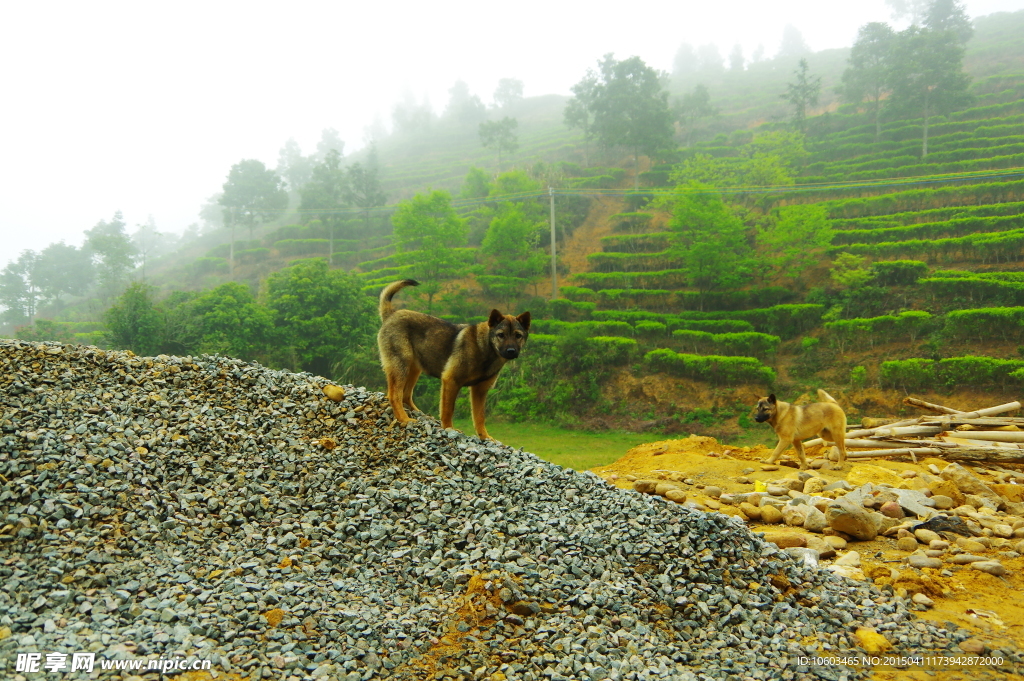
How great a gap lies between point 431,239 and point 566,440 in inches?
598

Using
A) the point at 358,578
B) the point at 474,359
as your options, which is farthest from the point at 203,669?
the point at 474,359

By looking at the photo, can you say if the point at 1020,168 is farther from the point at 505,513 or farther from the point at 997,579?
the point at 505,513

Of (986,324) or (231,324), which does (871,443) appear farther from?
(231,324)

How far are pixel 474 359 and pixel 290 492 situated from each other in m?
2.89

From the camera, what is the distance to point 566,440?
62.8 feet

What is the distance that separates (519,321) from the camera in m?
7.44

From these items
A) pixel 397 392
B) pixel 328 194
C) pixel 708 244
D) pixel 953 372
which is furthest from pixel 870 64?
pixel 397 392

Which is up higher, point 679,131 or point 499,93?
point 499,93

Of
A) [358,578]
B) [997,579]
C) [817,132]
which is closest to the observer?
[358,578]

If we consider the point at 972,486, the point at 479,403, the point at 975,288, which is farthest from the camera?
the point at 975,288

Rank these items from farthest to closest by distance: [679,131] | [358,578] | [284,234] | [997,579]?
[679,131] → [284,234] → [997,579] → [358,578]

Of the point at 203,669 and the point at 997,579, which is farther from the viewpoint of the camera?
the point at 997,579

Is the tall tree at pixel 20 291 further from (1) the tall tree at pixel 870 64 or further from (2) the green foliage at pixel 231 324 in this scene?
(1) the tall tree at pixel 870 64

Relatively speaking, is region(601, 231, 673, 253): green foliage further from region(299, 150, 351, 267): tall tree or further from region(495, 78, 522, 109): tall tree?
region(495, 78, 522, 109): tall tree
